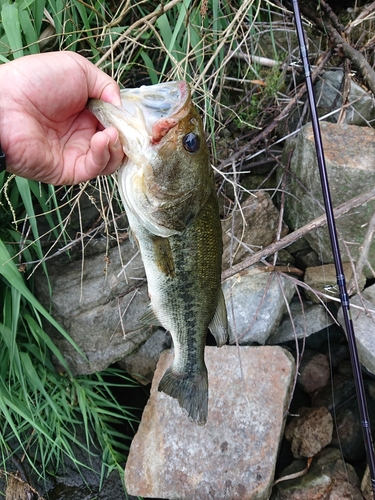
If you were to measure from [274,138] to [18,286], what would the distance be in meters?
2.23

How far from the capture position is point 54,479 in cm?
357

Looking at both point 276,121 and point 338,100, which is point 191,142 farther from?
point 338,100

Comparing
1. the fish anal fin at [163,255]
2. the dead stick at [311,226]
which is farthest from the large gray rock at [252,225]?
the fish anal fin at [163,255]

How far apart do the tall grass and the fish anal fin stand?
0.88 meters

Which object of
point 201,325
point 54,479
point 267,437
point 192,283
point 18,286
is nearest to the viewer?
point 192,283

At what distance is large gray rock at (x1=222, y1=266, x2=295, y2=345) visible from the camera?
133 inches

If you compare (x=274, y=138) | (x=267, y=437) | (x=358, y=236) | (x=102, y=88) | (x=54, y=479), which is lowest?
(x=54, y=479)

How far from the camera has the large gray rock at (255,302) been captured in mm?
3385

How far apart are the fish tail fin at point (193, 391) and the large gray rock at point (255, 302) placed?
1067 mm

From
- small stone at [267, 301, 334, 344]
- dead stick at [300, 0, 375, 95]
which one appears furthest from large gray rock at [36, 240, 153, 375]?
dead stick at [300, 0, 375, 95]

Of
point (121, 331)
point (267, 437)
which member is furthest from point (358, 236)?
point (121, 331)

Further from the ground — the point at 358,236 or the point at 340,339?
the point at 358,236

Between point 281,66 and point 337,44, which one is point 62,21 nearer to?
point 281,66

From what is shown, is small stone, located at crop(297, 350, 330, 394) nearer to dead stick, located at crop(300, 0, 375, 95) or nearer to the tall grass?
the tall grass
